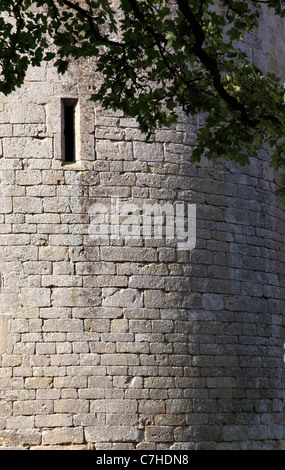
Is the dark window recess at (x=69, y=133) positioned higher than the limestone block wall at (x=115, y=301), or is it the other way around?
the dark window recess at (x=69, y=133)

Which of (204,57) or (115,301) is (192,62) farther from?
(115,301)

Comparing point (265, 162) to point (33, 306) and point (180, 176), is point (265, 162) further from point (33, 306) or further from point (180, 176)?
point (33, 306)

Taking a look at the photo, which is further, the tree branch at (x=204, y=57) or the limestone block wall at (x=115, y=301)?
the limestone block wall at (x=115, y=301)

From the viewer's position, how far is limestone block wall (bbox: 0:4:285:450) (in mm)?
7371

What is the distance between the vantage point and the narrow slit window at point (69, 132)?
7.93m

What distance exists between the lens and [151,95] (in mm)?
5582

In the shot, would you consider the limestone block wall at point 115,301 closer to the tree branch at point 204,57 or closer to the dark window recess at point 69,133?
the dark window recess at point 69,133

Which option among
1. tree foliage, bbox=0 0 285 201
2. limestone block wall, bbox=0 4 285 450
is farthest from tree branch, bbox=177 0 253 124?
limestone block wall, bbox=0 4 285 450

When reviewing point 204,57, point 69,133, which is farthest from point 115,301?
point 204,57

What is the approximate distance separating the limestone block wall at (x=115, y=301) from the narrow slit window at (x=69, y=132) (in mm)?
92

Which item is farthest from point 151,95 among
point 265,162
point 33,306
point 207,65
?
point 265,162

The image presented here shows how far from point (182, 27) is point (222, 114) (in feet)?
2.23

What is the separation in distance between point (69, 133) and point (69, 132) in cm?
1

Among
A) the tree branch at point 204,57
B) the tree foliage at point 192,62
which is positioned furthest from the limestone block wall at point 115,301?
the tree branch at point 204,57
